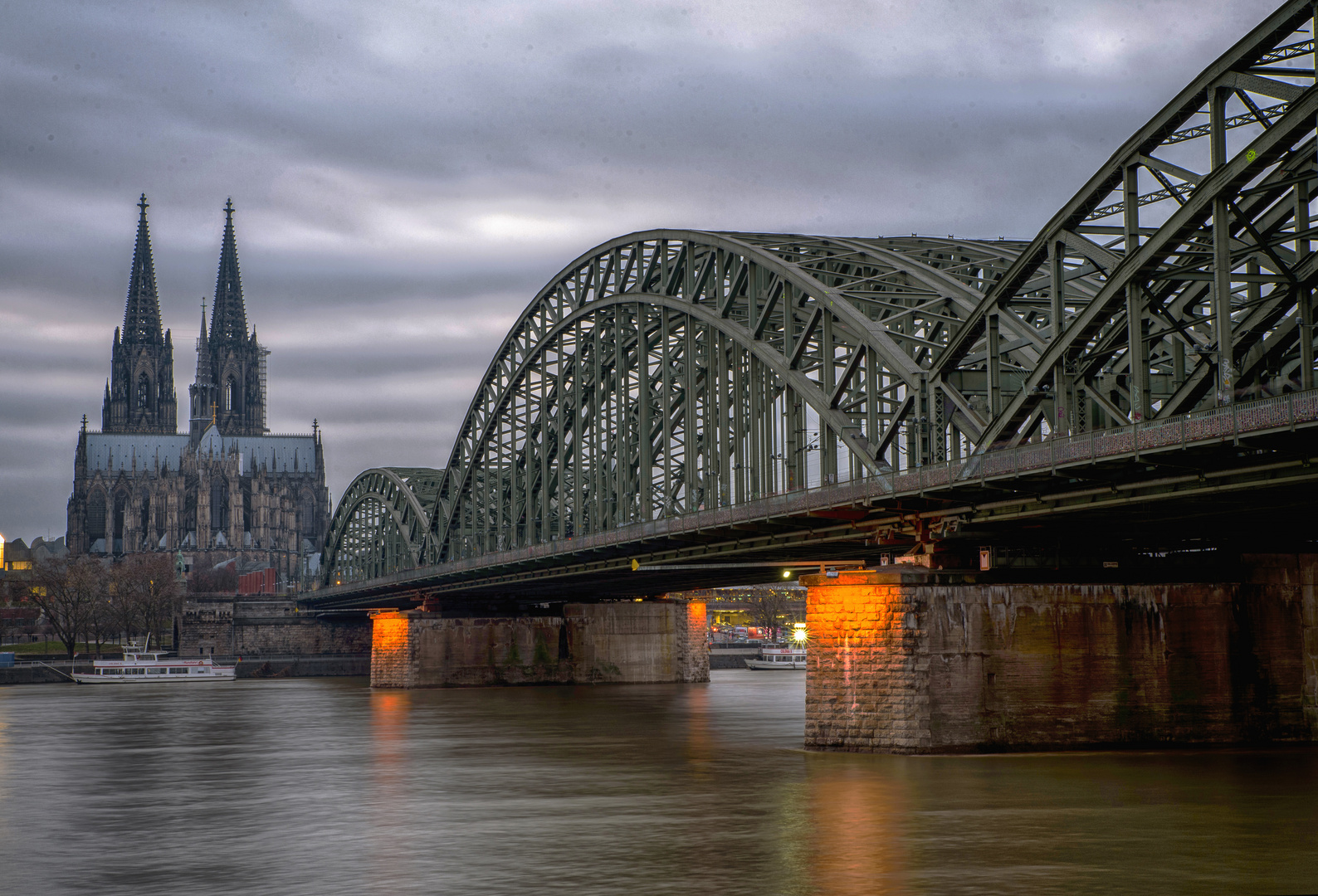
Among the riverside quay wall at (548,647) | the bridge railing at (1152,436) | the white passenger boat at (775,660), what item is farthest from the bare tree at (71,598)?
the bridge railing at (1152,436)

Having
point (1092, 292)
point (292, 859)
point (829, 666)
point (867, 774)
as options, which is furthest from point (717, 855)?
point (1092, 292)

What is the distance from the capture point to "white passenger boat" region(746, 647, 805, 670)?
15675cm

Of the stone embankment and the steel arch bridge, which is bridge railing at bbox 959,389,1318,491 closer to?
the steel arch bridge

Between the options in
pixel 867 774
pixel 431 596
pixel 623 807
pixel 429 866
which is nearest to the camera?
pixel 429 866

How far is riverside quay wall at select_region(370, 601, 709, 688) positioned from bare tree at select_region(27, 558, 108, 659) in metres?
61.5

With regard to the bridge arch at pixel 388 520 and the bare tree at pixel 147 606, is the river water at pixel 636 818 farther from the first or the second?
the bare tree at pixel 147 606

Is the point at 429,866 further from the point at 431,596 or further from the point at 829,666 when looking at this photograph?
the point at 431,596

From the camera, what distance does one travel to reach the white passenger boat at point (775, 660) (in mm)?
156750

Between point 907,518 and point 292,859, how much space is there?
25438mm

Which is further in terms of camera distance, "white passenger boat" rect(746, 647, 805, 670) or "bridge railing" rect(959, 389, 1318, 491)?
"white passenger boat" rect(746, 647, 805, 670)

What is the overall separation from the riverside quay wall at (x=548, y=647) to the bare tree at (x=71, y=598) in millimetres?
61507

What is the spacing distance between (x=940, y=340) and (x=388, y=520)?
99706mm

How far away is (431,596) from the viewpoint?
377 feet

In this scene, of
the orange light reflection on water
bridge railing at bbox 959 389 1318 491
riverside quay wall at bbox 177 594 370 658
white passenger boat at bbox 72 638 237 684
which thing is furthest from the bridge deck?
riverside quay wall at bbox 177 594 370 658
